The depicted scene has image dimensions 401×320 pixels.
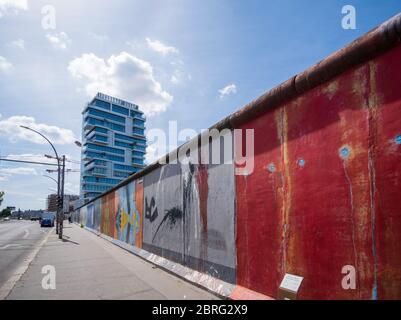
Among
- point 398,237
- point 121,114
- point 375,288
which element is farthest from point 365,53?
Result: point 121,114

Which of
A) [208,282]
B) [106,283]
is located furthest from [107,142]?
[208,282]

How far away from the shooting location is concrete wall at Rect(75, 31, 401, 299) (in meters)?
3.27

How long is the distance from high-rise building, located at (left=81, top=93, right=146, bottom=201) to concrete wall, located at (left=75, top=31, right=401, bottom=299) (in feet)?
324

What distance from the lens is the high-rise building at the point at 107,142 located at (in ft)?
339

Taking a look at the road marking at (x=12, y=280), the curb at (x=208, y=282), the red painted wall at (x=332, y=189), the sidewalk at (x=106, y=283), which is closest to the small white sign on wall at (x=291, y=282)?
the red painted wall at (x=332, y=189)

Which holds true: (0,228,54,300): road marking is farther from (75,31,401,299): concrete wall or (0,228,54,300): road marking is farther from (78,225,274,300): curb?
(75,31,401,299): concrete wall

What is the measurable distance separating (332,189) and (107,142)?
10835 cm

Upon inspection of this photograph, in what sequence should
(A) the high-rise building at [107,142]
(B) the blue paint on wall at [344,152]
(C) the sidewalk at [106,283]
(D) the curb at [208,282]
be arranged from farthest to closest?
(A) the high-rise building at [107,142] → (C) the sidewalk at [106,283] → (D) the curb at [208,282] → (B) the blue paint on wall at [344,152]

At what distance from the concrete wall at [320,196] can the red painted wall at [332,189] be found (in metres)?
0.01

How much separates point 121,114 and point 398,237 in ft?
371

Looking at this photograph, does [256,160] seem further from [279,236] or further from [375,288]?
[375,288]

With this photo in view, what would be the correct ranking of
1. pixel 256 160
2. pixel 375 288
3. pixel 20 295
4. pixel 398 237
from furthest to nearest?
pixel 20 295
pixel 256 160
pixel 375 288
pixel 398 237

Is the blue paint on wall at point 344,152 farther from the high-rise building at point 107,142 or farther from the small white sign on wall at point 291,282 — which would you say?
the high-rise building at point 107,142

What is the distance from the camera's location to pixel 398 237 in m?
3.08
